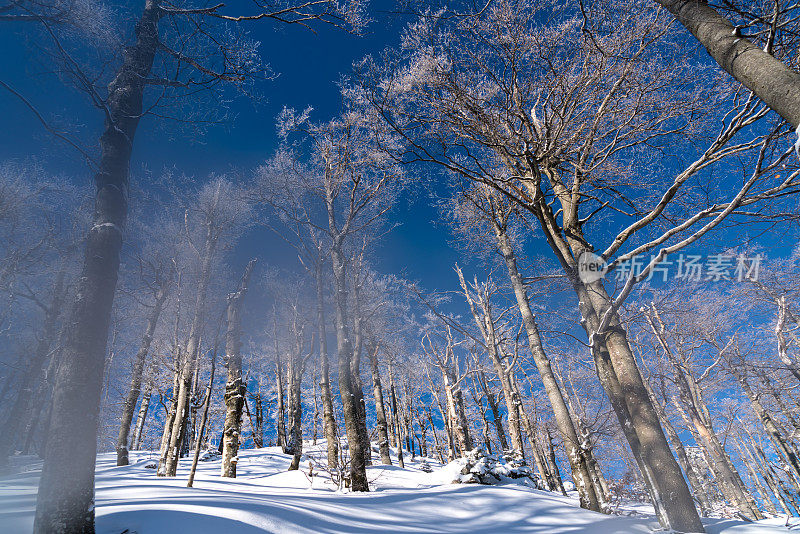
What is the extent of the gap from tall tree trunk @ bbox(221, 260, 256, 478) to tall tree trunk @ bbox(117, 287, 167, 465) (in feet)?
10.8

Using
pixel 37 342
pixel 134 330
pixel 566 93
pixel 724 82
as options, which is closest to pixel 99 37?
pixel 566 93

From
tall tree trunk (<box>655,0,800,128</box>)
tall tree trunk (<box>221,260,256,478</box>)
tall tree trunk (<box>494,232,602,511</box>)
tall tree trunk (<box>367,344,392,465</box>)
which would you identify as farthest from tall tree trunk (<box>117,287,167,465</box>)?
tall tree trunk (<box>655,0,800,128</box>)

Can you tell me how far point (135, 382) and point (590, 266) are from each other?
14442mm

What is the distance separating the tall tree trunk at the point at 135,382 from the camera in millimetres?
10055

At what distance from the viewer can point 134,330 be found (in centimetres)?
1470

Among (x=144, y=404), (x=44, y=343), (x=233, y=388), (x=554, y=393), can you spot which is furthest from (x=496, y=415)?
(x=44, y=343)

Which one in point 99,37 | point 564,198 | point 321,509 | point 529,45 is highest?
point 99,37

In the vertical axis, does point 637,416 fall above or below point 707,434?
above

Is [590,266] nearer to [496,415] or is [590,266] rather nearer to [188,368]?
[188,368]

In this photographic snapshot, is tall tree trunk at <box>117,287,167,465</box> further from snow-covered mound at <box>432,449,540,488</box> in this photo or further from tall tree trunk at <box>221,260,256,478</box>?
snow-covered mound at <box>432,449,540,488</box>

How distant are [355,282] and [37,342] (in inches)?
519

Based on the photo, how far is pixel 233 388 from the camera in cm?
961

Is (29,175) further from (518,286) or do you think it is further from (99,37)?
(518,286)

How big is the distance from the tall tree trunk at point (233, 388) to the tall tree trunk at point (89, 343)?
24.1ft
